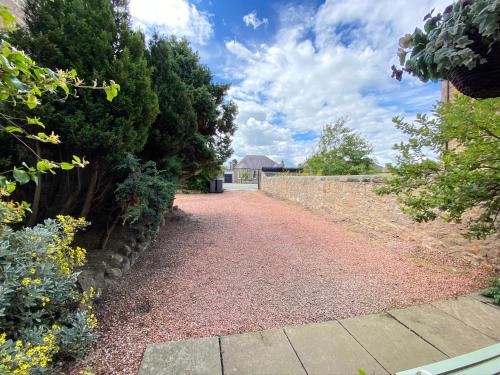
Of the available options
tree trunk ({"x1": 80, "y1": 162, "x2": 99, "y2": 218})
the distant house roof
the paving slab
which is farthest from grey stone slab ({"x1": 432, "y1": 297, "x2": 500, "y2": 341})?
the distant house roof

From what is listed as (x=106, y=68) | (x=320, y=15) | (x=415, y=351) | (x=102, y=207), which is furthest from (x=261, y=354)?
(x=320, y=15)

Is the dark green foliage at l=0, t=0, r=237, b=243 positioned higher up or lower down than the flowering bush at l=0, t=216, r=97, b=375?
higher up

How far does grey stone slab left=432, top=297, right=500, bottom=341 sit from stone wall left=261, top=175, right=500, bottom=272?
44.7 inches

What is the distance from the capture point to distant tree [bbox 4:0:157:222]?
216cm

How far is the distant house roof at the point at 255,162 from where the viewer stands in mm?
39350

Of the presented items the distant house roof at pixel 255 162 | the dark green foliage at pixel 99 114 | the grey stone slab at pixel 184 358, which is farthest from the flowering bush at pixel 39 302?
the distant house roof at pixel 255 162

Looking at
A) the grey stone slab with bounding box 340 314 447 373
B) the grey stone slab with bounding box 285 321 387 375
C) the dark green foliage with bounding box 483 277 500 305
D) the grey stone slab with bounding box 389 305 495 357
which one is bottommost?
the grey stone slab with bounding box 285 321 387 375

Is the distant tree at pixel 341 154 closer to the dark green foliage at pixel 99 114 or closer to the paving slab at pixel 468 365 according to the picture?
the dark green foliage at pixel 99 114

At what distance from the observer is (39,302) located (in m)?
1.63

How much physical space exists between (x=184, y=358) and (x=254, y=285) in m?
1.22

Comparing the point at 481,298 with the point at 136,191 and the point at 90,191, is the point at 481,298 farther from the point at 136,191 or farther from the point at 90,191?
the point at 90,191

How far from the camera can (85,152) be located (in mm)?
2492

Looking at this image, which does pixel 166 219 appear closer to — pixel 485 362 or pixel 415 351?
pixel 415 351

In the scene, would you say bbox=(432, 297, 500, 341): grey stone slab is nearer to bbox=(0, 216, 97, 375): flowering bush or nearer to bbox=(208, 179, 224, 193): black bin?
bbox=(0, 216, 97, 375): flowering bush
